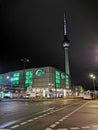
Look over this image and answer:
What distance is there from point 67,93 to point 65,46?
5181 cm

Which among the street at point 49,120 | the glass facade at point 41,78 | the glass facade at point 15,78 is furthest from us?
the glass facade at point 15,78

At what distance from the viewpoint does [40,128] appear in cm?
784

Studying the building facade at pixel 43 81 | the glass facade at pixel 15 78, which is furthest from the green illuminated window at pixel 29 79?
the glass facade at pixel 15 78

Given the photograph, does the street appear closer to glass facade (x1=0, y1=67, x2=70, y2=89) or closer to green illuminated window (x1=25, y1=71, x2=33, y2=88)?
glass facade (x1=0, y1=67, x2=70, y2=89)

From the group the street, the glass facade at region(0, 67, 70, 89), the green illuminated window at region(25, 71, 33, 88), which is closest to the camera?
the street

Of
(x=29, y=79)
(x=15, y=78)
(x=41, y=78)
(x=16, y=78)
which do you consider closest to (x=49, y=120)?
(x=41, y=78)

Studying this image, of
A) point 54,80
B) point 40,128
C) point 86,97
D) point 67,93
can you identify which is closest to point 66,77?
point 67,93

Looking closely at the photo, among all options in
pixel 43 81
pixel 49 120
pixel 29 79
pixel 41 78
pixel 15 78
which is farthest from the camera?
pixel 15 78

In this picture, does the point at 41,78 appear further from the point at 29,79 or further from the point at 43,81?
the point at 29,79

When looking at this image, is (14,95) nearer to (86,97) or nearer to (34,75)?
(34,75)

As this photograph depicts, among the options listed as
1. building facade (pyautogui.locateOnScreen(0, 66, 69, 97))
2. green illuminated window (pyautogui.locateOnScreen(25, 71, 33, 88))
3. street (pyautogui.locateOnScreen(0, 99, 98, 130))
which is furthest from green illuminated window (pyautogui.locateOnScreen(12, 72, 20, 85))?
street (pyautogui.locateOnScreen(0, 99, 98, 130))

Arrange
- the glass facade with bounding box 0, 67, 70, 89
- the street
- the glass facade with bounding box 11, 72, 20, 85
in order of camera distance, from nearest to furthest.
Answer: the street < the glass facade with bounding box 0, 67, 70, 89 < the glass facade with bounding box 11, 72, 20, 85

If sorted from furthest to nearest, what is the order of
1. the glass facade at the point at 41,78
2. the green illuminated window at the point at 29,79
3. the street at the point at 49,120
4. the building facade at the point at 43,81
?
the green illuminated window at the point at 29,79, the glass facade at the point at 41,78, the building facade at the point at 43,81, the street at the point at 49,120

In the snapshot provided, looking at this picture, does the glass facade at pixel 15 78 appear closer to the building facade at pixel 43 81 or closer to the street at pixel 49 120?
the building facade at pixel 43 81
